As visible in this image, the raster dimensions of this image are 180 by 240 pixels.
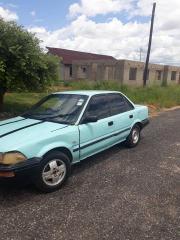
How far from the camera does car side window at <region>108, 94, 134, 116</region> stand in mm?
5511

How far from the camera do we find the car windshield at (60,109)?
450 cm

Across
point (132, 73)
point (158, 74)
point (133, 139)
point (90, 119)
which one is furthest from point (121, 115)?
point (158, 74)

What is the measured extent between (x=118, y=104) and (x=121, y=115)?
31 cm

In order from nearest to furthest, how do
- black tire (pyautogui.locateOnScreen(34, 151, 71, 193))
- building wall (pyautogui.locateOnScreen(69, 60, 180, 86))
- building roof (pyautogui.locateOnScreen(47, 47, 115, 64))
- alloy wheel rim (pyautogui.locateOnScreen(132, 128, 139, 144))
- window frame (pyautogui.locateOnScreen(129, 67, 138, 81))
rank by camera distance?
black tire (pyautogui.locateOnScreen(34, 151, 71, 193)) → alloy wheel rim (pyautogui.locateOnScreen(132, 128, 139, 144)) → building wall (pyautogui.locateOnScreen(69, 60, 180, 86)) → window frame (pyautogui.locateOnScreen(129, 67, 138, 81)) → building roof (pyautogui.locateOnScreen(47, 47, 115, 64))

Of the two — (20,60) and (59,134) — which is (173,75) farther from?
(59,134)

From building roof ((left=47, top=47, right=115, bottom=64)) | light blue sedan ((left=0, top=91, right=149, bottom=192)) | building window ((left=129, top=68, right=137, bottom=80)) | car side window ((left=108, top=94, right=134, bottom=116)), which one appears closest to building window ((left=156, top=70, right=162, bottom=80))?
building window ((left=129, top=68, right=137, bottom=80))

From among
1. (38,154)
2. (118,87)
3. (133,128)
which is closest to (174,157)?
(133,128)

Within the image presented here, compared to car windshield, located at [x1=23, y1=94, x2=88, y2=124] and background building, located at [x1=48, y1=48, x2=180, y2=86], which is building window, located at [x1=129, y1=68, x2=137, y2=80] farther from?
car windshield, located at [x1=23, y1=94, x2=88, y2=124]

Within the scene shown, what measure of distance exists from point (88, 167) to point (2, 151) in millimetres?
1943

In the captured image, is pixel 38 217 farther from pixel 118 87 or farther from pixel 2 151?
pixel 118 87

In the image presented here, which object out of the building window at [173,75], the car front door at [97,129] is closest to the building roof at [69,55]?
the building window at [173,75]

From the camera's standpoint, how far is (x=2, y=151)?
11.3 ft

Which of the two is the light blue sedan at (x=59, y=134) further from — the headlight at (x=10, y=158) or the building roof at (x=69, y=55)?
the building roof at (x=69, y=55)

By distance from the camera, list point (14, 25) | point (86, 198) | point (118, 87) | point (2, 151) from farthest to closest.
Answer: point (118, 87), point (14, 25), point (86, 198), point (2, 151)
